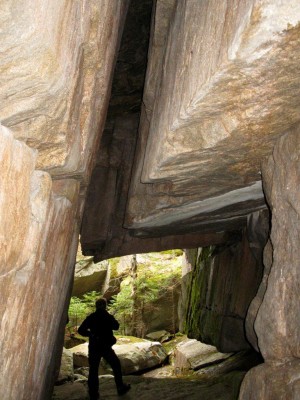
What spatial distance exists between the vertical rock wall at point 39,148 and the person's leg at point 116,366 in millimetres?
3376

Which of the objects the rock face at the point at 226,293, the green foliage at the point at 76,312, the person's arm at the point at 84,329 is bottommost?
the green foliage at the point at 76,312

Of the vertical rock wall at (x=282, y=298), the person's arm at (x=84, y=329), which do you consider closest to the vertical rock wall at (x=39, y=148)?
the vertical rock wall at (x=282, y=298)

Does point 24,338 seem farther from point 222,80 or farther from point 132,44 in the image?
point 132,44

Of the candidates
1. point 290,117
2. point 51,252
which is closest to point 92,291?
point 51,252

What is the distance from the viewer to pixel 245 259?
977 centimetres

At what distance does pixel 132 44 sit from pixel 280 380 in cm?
629

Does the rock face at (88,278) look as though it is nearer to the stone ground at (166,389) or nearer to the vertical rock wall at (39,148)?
the stone ground at (166,389)

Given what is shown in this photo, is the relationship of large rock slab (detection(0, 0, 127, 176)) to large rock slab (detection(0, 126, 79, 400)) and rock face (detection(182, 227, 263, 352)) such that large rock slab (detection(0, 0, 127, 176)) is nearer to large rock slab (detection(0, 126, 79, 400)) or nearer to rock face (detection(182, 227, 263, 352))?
large rock slab (detection(0, 126, 79, 400))

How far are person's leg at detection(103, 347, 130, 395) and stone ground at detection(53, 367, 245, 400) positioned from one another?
12 centimetres

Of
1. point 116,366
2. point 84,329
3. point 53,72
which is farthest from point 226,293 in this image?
point 53,72

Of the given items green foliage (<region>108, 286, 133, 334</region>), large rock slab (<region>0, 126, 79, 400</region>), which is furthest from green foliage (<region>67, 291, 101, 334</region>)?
large rock slab (<region>0, 126, 79, 400</region>)

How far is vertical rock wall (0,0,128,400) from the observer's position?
226 centimetres

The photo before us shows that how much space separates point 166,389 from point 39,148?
706 centimetres

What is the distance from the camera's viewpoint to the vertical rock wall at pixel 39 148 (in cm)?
226
